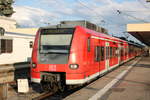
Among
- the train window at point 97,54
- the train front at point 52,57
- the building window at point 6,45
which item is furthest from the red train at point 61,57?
the building window at point 6,45

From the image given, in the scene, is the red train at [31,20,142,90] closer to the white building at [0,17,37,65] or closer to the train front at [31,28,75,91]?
the train front at [31,28,75,91]

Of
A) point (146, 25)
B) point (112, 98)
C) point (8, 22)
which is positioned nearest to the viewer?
point (112, 98)

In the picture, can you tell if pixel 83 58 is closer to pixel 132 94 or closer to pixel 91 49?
pixel 91 49

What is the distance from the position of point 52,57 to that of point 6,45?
44.1 ft

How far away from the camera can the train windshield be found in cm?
959

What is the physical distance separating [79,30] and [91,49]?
1.29 metres

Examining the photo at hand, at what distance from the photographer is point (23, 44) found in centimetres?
2467

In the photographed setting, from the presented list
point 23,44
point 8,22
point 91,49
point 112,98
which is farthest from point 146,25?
point 112,98

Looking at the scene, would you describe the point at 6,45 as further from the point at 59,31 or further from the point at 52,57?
the point at 52,57

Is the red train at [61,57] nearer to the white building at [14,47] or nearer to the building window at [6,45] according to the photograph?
the building window at [6,45]

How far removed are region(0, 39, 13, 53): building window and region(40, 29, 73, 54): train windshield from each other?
12260 millimetres


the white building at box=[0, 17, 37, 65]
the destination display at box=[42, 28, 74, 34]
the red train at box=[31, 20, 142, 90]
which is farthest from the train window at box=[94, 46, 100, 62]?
the white building at box=[0, 17, 37, 65]

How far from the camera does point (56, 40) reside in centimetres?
984

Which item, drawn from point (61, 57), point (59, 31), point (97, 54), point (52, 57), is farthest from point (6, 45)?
point (61, 57)
